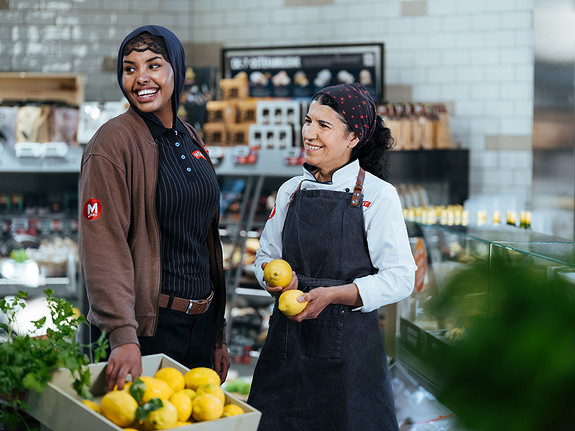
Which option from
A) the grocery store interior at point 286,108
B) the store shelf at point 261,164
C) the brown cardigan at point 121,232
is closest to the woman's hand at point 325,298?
the brown cardigan at point 121,232

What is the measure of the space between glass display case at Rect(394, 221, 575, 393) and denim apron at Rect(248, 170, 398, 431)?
169mm

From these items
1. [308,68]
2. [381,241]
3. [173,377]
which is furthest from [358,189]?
[308,68]

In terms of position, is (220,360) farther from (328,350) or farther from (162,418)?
(162,418)

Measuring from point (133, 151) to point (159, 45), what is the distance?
0.33 metres

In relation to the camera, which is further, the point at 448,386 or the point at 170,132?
the point at 170,132

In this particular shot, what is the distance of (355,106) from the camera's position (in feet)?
6.97

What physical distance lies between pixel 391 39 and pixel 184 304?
17.9 ft

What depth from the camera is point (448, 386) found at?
581 mm

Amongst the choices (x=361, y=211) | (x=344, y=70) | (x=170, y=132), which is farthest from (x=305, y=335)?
(x=344, y=70)

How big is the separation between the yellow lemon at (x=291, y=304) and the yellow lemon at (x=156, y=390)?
1.84ft

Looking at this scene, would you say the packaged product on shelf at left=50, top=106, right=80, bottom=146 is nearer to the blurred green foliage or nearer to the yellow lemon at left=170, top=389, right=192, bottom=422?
the yellow lemon at left=170, top=389, right=192, bottom=422

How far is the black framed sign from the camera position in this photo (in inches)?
264

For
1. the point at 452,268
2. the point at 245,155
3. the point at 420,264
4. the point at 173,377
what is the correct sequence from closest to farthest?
the point at 452,268, the point at 173,377, the point at 420,264, the point at 245,155

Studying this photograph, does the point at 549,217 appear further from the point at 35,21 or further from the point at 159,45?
the point at 35,21
